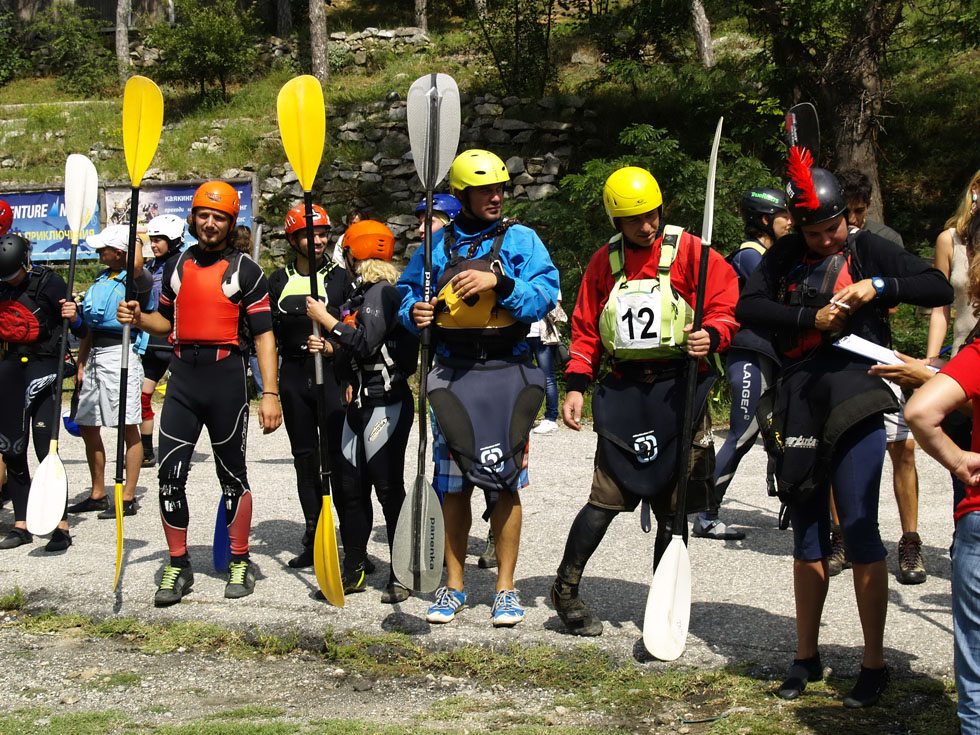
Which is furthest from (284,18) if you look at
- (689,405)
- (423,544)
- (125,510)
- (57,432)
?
(689,405)

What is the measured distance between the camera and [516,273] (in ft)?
15.6

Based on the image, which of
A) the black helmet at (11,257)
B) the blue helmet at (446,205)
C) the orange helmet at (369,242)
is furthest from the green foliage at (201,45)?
the orange helmet at (369,242)

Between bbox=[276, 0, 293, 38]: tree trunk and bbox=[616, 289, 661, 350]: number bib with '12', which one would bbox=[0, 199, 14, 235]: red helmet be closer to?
bbox=[616, 289, 661, 350]: number bib with '12'

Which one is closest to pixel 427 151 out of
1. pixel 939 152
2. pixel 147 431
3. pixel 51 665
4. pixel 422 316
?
pixel 422 316

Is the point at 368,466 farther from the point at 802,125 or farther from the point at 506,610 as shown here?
the point at 802,125

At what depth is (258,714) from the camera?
390cm

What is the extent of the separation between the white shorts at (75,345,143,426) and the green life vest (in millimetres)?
4161

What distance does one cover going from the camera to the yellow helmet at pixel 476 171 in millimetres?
4680

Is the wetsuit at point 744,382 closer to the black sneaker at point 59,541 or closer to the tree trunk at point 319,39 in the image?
the black sneaker at point 59,541

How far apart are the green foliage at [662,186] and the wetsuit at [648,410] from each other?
7.82m

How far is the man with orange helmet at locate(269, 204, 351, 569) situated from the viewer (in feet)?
18.8

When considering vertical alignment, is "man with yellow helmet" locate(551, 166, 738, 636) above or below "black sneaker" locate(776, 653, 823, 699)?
above

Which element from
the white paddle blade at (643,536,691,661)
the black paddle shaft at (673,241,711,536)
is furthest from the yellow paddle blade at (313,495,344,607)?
the black paddle shaft at (673,241,711,536)

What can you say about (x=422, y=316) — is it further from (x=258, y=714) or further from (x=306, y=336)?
(x=258, y=714)
